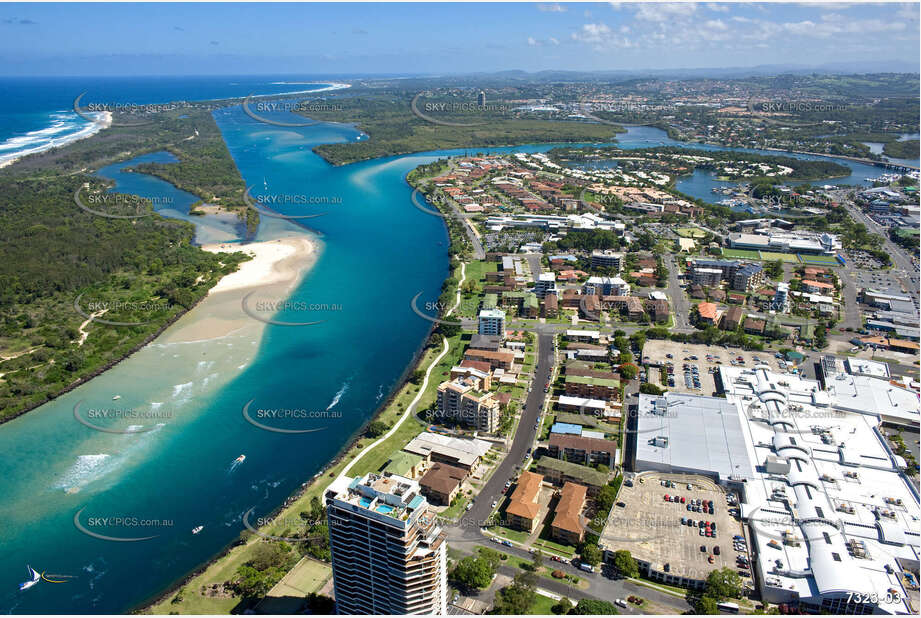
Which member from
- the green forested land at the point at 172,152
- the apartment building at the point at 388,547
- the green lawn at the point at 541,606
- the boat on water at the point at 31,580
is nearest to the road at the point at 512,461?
the green lawn at the point at 541,606

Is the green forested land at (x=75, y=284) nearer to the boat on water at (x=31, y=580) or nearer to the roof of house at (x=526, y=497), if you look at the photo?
the boat on water at (x=31, y=580)

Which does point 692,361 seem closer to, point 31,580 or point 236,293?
point 236,293

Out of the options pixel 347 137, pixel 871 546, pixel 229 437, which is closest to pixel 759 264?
pixel 871 546

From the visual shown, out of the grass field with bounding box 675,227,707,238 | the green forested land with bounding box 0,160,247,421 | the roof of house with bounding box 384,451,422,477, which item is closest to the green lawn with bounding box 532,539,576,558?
the roof of house with bounding box 384,451,422,477

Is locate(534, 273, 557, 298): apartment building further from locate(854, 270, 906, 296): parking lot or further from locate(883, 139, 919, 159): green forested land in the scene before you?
locate(883, 139, 919, 159): green forested land

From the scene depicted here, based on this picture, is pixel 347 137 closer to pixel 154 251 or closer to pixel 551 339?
pixel 154 251
